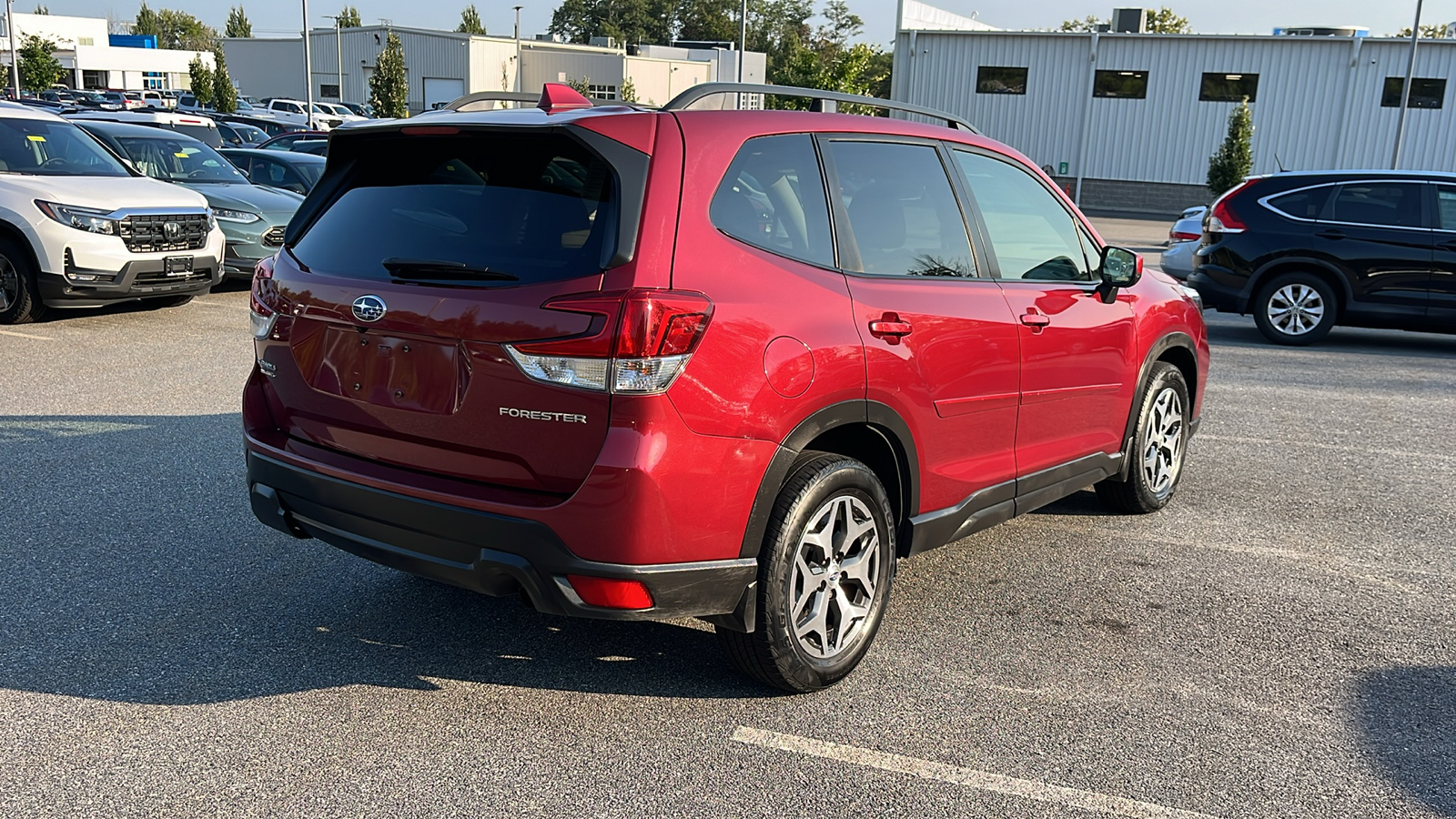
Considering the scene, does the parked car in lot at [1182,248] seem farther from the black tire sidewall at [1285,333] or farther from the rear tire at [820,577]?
the rear tire at [820,577]

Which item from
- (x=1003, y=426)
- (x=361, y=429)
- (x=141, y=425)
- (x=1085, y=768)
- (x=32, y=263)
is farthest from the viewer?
(x=32, y=263)

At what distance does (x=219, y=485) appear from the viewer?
591 centimetres

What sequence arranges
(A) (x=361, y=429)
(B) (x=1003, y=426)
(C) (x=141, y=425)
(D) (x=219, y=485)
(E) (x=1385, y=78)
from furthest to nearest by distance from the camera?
(E) (x=1385, y=78) < (C) (x=141, y=425) < (D) (x=219, y=485) < (B) (x=1003, y=426) < (A) (x=361, y=429)

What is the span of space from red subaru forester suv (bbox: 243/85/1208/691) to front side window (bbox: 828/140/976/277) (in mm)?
13

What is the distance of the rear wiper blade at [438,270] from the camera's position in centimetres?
341

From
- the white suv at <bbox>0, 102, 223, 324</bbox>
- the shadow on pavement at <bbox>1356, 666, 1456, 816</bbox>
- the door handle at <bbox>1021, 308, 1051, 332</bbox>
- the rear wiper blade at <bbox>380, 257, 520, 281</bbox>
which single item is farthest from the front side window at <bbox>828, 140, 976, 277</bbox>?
the white suv at <bbox>0, 102, 223, 324</bbox>

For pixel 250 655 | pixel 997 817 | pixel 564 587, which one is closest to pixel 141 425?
pixel 250 655

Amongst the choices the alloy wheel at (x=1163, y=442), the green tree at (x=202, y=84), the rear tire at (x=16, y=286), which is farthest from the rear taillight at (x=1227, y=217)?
the green tree at (x=202, y=84)

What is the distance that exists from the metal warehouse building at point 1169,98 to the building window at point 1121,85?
4 cm

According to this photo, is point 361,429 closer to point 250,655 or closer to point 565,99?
point 250,655

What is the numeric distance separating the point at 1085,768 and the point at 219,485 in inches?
171

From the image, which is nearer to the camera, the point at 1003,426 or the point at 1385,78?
the point at 1003,426

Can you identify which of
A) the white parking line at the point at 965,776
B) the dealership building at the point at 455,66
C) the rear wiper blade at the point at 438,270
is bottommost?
the white parking line at the point at 965,776

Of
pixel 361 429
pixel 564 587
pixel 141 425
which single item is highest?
pixel 361 429
